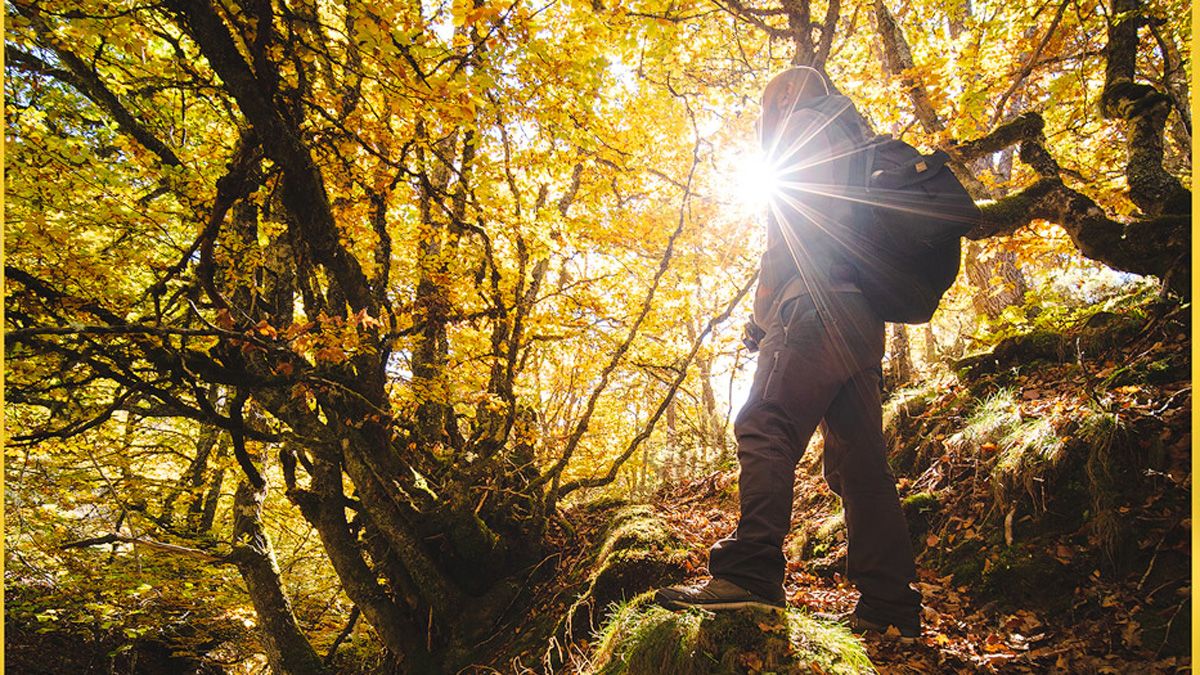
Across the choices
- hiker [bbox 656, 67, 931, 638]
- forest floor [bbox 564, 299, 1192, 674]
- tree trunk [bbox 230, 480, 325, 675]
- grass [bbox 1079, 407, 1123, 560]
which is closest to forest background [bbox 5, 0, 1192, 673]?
tree trunk [bbox 230, 480, 325, 675]

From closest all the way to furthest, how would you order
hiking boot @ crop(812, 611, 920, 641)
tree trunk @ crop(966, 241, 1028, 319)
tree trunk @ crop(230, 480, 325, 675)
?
hiking boot @ crop(812, 611, 920, 641) → tree trunk @ crop(230, 480, 325, 675) → tree trunk @ crop(966, 241, 1028, 319)

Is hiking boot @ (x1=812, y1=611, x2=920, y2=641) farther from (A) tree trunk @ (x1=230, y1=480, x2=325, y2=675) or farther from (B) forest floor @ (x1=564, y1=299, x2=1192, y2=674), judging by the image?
(A) tree trunk @ (x1=230, y1=480, x2=325, y2=675)

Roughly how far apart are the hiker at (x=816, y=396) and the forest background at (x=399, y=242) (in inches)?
15.7

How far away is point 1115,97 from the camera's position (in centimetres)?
418

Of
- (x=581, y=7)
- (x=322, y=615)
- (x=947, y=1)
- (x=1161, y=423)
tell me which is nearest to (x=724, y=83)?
(x=947, y=1)

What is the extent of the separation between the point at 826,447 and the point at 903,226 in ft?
4.00

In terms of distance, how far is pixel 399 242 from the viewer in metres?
7.88

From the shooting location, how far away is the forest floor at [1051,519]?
2.55 metres

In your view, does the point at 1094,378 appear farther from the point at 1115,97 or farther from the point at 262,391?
the point at 262,391

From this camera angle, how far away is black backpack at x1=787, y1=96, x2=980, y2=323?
2.60 metres

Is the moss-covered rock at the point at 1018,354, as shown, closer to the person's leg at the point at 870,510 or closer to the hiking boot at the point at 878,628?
the person's leg at the point at 870,510

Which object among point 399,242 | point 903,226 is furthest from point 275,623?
point 903,226

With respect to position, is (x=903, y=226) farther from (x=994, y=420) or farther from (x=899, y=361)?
(x=899, y=361)

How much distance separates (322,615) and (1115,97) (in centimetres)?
1146
